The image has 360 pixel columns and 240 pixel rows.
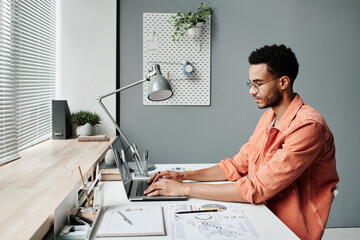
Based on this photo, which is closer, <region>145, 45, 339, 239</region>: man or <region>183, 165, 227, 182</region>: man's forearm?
<region>145, 45, 339, 239</region>: man

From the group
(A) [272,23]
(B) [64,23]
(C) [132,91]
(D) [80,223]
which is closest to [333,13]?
(A) [272,23]

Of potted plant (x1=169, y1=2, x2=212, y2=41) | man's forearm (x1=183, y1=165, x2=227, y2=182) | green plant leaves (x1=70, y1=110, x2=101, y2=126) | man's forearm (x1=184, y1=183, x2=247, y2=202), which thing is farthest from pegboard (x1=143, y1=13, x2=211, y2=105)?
man's forearm (x1=184, y1=183, x2=247, y2=202)

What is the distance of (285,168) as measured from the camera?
1.37 metres

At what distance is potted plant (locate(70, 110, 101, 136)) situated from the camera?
8.67ft

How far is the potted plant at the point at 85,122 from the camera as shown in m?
2.64

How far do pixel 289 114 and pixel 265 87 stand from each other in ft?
0.62

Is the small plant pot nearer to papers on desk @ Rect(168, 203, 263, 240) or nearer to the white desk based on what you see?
the white desk

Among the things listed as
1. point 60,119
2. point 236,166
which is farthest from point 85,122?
point 236,166

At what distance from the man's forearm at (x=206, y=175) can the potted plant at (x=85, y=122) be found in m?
1.21

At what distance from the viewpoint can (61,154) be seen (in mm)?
2076

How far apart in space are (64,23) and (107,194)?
190cm

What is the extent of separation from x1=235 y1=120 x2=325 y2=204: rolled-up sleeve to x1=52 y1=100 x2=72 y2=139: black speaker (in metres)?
1.73

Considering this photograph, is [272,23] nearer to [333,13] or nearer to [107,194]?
[333,13]

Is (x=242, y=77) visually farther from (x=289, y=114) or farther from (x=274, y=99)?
(x=289, y=114)
